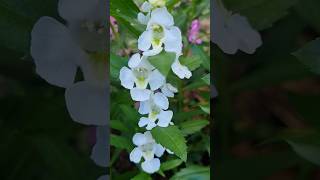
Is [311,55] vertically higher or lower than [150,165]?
higher

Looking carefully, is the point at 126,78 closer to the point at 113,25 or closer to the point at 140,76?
the point at 140,76

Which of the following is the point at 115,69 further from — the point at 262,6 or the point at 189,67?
the point at 262,6

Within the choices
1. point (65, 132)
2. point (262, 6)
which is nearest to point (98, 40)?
point (65, 132)

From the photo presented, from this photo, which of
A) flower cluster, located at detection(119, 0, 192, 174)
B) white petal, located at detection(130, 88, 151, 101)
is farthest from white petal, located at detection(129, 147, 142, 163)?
white petal, located at detection(130, 88, 151, 101)

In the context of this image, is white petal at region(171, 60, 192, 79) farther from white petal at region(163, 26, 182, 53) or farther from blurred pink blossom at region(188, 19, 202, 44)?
blurred pink blossom at region(188, 19, 202, 44)

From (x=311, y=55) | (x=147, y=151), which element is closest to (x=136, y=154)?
(x=147, y=151)

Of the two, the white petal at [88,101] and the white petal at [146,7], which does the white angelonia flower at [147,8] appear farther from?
the white petal at [88,101]

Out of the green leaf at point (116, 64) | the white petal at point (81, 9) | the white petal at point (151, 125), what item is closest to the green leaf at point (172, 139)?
the white petal at point (151, 125)
